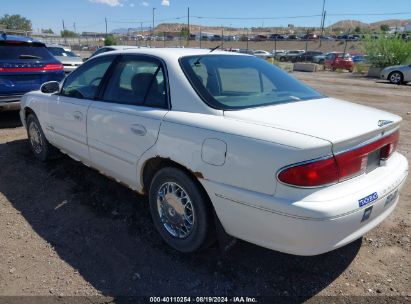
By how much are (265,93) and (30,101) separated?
140 inches

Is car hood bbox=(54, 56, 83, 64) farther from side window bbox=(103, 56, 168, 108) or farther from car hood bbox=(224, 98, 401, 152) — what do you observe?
car hood bbox=(224, 98, 401, 152)

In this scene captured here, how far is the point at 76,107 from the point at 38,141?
1549 millimetres

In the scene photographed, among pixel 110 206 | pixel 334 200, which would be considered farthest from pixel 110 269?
pixel 334 200

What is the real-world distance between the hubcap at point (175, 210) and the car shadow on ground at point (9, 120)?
567cm

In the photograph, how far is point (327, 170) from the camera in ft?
7.64

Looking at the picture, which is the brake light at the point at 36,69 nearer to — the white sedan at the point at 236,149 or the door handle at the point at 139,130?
the white sedan at the point at 236,149

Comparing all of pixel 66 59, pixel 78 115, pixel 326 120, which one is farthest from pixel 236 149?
pixel 66 59

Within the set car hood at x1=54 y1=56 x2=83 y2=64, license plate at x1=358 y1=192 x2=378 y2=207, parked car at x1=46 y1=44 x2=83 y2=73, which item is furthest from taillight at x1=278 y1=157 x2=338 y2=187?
car hood at x1=54 y1=56 x2=83 y2=64

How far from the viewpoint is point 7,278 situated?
9.39 feet

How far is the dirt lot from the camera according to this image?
9.00 ft

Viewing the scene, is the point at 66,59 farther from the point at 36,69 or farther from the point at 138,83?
the point at 138,83

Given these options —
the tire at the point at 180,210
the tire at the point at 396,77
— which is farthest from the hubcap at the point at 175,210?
the tire at the point at 396,77

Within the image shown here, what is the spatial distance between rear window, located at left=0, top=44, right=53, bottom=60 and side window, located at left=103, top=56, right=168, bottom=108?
462cm

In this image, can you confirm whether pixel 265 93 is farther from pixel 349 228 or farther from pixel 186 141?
pixel 349 228
